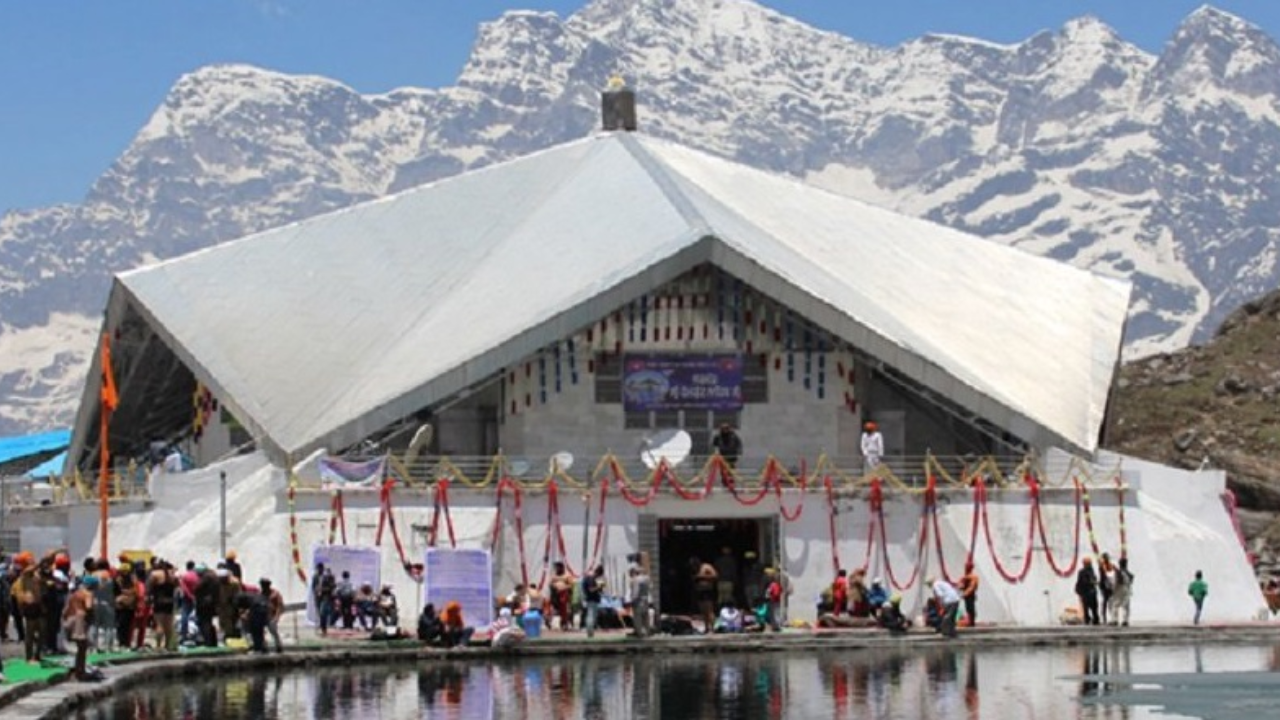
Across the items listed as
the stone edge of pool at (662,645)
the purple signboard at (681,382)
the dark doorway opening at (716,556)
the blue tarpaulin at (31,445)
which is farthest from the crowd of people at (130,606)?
the blue tarpaulin at (31,445)

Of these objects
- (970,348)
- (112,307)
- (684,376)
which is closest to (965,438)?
(970,348)

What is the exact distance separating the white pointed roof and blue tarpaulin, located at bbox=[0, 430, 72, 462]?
86.3 feet

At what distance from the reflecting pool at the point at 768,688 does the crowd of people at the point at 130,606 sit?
188cm

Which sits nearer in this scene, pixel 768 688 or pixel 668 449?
pixel 768 688

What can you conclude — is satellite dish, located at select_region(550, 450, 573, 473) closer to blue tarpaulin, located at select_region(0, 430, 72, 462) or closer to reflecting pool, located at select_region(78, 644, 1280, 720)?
reflecting pool, located at select_region(78, 644, 1280, 720)

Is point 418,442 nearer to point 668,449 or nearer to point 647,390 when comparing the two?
point 668,449

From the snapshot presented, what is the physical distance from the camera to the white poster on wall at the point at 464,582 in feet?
164

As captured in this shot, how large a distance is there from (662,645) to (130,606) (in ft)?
28.6

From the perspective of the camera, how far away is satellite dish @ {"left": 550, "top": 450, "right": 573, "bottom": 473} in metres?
55.2

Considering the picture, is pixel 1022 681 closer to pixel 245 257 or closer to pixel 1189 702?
pixel 1189 702

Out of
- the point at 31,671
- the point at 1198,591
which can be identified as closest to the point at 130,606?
the point at 31,671

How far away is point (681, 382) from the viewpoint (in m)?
60.8

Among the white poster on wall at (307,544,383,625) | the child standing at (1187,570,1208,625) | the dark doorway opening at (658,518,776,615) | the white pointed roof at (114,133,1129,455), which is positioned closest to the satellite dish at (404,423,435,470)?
the white pointed roof at (114,133,1129,455)

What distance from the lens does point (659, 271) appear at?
59.2 m
